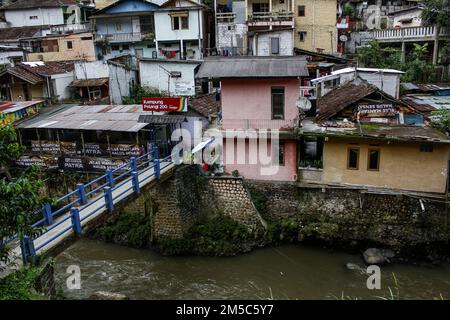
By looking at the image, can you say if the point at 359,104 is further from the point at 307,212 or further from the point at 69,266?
the point at 69,266

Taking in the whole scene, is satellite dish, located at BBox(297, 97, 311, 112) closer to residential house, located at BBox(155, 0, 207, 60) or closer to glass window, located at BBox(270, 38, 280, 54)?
glass window, located at BBox(270, 38, 280, 54)

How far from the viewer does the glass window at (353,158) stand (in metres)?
19.0

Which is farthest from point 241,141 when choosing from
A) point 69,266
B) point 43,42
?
point 43,42

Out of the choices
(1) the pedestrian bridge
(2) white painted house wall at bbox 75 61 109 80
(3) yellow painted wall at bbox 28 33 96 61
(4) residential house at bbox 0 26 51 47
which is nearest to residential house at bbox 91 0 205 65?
(3) yellow painted wall at bbox 28 33 96 61

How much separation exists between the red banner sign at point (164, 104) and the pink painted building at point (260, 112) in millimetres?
2061

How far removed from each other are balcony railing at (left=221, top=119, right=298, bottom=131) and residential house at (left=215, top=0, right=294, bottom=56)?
16.6 meters

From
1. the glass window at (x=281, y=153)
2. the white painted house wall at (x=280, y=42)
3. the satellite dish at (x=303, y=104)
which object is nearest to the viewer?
the satellite dish at (x=303, y=104)

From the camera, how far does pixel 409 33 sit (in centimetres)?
3559

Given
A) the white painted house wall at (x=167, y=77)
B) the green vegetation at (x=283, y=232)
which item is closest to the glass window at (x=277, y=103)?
the green vegetation at (x=283, y=232)

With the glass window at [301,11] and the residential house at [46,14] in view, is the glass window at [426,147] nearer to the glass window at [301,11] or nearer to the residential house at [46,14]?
the glass window at [301,11]

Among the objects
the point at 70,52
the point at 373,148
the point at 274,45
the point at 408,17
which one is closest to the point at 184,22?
the point at 274,45

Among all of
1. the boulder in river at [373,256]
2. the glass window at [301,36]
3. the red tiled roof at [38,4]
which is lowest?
the boulder in river at [373,256]

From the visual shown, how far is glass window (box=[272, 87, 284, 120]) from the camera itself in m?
19.7

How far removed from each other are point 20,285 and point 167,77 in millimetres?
23997
